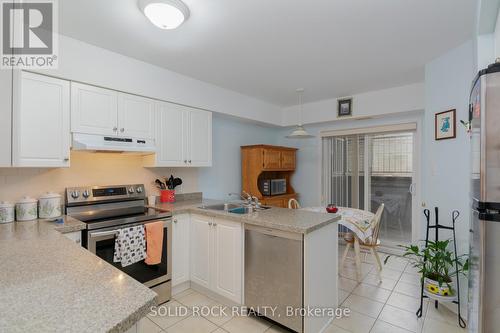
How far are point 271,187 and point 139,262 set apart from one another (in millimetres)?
2512

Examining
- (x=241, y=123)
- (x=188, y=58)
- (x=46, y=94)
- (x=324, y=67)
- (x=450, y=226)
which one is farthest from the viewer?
(x=241, y=123)

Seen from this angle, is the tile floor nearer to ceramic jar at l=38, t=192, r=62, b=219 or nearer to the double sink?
the double sink

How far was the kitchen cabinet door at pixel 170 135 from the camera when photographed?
113 inches

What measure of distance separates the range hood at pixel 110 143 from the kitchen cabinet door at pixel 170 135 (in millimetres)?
133

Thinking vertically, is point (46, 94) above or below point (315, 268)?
above

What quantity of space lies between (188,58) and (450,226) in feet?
10.2

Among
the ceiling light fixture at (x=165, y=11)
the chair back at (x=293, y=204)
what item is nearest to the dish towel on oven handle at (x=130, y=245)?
the ceiling light fixture at (x=165, y=11)

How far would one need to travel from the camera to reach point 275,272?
6.74 feet

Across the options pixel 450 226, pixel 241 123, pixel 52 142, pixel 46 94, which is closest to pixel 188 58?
pixel 46 94

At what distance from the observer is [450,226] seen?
243 cm

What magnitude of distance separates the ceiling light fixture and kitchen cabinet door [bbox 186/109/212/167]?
4.63 feet

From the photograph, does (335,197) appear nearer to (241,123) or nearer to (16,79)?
(241,123)

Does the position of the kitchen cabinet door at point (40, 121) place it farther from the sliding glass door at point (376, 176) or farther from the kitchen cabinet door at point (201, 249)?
the sliding glass door at point (376, 176)

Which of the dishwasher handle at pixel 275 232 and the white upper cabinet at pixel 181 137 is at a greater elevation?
the white upper cabinet at pixel 181 137
